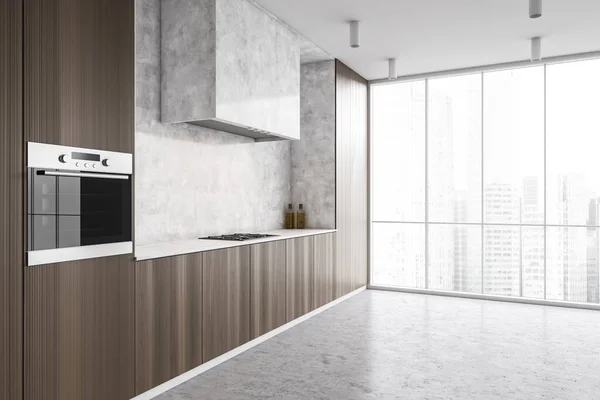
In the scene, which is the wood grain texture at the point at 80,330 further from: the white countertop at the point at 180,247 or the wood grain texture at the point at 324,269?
the wood grain texture at the point at 324,269

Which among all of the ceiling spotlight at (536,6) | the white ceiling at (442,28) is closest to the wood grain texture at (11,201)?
the white ceiling at (442,28)

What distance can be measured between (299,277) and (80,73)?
2896mm

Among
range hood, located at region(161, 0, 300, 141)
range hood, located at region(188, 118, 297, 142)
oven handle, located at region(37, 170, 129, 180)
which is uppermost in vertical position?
range hood, located at region(161, 0, 300, 141)

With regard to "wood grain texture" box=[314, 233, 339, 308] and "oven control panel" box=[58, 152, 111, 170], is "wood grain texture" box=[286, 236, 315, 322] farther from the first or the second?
"oven control panel" box=[58, 152, 111, 170]

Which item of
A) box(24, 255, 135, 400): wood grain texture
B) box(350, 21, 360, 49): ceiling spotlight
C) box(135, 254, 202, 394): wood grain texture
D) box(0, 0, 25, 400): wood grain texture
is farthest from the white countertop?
box(350, 21, 360, 49): ceiling spotlight

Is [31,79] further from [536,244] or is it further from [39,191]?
[536,244]

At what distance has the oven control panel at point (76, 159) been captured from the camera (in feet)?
7.22

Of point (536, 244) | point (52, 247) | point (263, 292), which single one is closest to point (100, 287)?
point (52, 247)

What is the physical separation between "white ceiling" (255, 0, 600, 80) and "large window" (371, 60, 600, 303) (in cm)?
52

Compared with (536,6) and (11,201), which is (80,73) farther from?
(536,6)

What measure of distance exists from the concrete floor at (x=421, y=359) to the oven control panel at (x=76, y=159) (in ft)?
4.89

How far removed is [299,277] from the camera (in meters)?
4.67

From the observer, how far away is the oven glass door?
221cm

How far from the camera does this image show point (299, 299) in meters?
4.67
